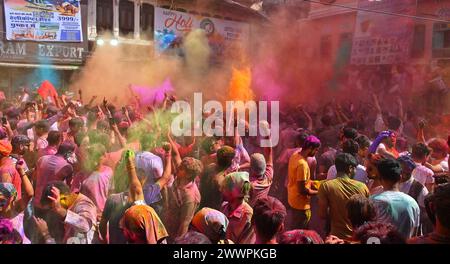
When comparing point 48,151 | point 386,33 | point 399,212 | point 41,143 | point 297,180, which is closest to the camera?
point 399,212

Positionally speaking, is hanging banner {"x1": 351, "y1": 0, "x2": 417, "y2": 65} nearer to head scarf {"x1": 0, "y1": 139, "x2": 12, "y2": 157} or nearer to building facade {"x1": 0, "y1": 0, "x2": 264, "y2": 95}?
building facade {"x1": 0, "y1": 0, "x2": 264, "y2": 95}

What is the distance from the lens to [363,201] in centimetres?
298

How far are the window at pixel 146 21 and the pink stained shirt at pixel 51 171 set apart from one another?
13.2 metres

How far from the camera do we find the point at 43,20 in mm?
13977

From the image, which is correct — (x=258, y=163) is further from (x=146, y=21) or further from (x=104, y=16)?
(x=146, y=21)

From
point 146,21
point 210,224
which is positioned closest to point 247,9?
point 146,21

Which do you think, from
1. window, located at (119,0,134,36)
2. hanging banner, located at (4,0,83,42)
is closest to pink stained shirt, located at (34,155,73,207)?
hanging banner, located at (4,0,83,42)

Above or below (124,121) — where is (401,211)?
below

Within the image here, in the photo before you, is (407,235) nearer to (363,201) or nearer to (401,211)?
(401,211)

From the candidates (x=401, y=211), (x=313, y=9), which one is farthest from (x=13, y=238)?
(x=313, y=9)

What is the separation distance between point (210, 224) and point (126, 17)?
14.9 metres

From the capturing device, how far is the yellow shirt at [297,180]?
427cm

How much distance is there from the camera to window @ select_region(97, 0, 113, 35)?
15906 millimetres

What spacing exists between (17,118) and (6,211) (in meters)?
4.08
